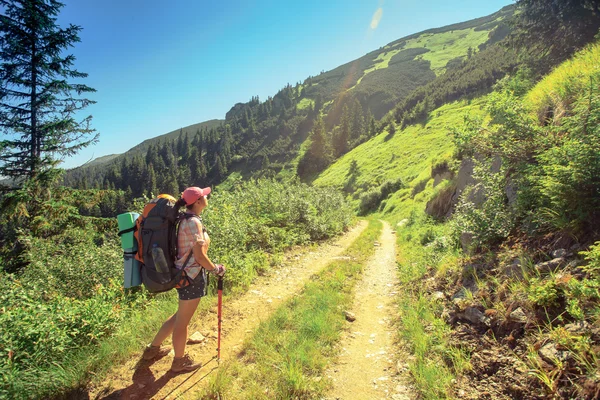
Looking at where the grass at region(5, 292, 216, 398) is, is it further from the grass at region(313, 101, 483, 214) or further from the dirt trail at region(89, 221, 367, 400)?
the grass at region(313, 101, 483, 214)

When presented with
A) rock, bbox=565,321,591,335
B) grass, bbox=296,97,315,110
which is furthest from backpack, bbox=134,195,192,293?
grass, bbox=296,97,315,110

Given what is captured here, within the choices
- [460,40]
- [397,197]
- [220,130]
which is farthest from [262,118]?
[397,197]

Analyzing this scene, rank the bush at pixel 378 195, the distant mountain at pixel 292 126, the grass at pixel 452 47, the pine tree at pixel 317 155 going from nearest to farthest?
1. the bush at pixel 378 195
2. the pine tree at pixel 317 155
3. the distant mountain at pixel 292 126
4. the grass at pixel 452 47

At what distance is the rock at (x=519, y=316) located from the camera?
11.0ft

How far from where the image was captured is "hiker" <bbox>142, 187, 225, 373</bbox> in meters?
3.60

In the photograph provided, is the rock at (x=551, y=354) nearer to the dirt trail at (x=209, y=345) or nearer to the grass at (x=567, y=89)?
the dirt trail at (x=209, y=345)

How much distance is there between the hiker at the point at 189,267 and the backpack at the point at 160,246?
0.09 metres

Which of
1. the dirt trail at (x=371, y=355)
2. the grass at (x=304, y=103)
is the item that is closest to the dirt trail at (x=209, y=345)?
the dirt trail at (x=371, y=355)

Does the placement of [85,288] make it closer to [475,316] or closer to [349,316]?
[349,316]

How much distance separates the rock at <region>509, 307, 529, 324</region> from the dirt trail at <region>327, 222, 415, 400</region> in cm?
163

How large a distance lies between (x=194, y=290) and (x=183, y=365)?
1069 mm

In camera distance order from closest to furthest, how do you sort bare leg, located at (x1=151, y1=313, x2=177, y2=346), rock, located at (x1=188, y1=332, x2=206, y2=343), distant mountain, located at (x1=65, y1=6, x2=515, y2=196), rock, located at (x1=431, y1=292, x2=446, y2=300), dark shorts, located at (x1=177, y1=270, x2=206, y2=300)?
dark shorts, located at (x1=177, y1=270, x2=206, y2=300)
bare leg, located at (x1=151, y1=313, x2=177, y2=346)
rock, located at (x1=188, y1=332, x2=206, y2=343)
rock, located at (x1=431, y1=292, x2=446, y2=300)
distant mountain, located at (x1=65, y1=6, x2=515, y2=196)

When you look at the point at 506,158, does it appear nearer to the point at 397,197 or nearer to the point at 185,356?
the point at 185,356

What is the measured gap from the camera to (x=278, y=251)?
1031 centimetres
